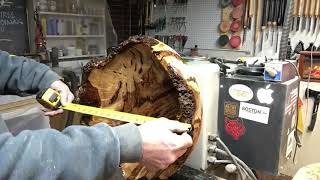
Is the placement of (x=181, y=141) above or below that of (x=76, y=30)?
below

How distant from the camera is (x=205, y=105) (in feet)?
2.78

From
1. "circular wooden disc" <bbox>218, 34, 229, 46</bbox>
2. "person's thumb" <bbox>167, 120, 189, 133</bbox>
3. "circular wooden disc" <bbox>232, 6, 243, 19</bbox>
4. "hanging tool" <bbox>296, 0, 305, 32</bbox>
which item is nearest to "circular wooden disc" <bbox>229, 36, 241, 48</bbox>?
"circular wooden disc" <bbox>218, 34, 229, 46</bbox>

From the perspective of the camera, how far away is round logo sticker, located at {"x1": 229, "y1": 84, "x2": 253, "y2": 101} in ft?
2.78

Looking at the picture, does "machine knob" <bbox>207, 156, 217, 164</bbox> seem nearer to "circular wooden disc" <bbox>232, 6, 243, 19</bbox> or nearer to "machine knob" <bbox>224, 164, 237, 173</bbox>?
"machine knob" <bbox>224, 164, 237, 173</bbox>

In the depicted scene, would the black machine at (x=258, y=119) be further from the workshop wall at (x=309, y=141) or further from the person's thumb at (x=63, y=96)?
the workshop wall at (x=309, y=141)

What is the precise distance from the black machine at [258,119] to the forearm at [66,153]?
1.61ft

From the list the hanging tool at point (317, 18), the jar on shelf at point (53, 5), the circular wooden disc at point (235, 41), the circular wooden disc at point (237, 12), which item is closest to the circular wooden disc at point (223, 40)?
the circular wooden disc at point (235, 41)

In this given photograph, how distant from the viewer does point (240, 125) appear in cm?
89

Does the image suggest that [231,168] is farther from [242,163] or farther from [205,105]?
[205,105]

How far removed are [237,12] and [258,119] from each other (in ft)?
6.48

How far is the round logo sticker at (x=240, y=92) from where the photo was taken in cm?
85

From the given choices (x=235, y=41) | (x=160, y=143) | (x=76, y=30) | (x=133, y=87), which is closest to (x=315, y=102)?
(x=235, y=41)

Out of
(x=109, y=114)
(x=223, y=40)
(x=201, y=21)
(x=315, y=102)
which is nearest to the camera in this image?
(x=109, y=114)

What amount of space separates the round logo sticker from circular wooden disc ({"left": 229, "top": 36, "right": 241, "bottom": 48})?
73.1 inches
